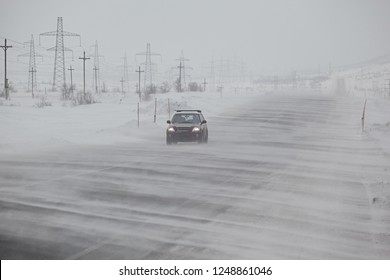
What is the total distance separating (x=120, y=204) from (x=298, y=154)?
10833 mm

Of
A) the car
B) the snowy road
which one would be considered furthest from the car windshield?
the snowy road

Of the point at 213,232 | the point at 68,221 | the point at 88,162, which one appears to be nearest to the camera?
the point at 213,232

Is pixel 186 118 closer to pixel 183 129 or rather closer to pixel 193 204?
Answer: pixel 183 129

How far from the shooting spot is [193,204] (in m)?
11.1

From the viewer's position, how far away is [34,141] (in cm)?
2425

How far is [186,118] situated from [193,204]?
14467 mm

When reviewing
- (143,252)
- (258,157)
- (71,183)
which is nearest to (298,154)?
(258,157)

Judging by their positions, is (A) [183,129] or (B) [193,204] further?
(A) [183,129]

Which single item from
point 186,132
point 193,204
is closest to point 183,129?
point 186,132

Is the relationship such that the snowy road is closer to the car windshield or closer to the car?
the car

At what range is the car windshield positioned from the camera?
2517 centimetres

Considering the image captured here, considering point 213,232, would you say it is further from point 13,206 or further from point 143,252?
point 13,206

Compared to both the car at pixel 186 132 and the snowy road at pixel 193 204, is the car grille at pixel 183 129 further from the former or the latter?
the snowy road at pixel 193 204

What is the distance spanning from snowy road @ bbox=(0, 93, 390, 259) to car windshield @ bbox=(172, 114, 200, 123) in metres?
3.67
